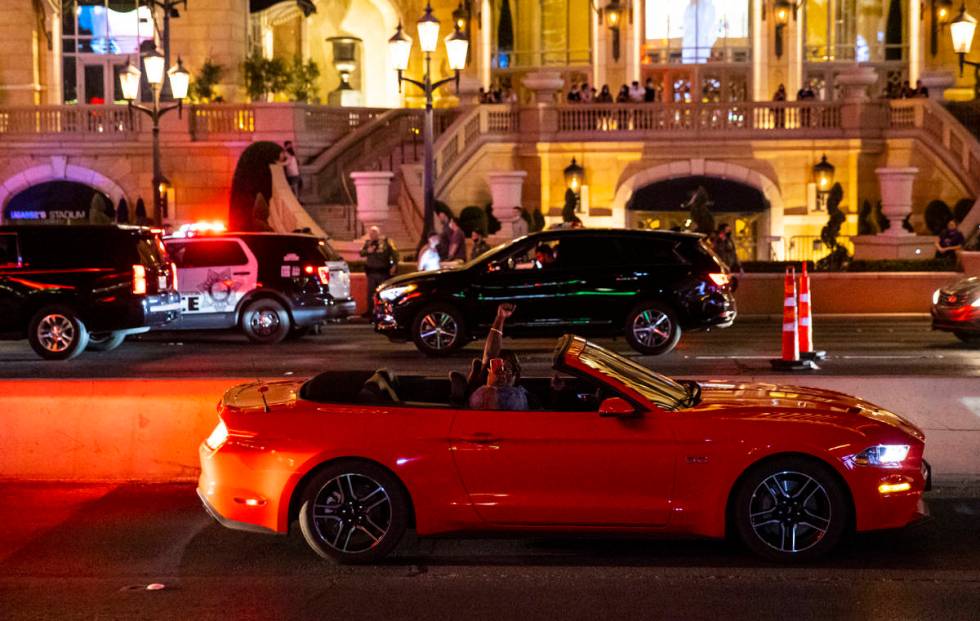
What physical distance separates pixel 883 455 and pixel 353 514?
3205 millimetres

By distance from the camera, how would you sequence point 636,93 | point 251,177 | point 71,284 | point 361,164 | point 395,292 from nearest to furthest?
point 395,292 → point 71,284 → point 251,177 → point 361,164 → point 636,93

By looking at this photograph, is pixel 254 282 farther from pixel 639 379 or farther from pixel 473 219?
pixel 473 219

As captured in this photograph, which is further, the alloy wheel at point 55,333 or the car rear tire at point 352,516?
the alloy wheel at point 55,333

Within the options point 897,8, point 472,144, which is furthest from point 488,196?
point 897,8

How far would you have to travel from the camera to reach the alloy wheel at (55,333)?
19.6m

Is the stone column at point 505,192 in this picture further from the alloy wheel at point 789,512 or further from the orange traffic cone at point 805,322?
the alloy wheel at point 789,512

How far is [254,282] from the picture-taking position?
2200cm

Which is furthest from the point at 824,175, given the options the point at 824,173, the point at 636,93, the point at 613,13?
the point at 613,13

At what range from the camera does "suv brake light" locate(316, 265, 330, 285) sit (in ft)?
72.8

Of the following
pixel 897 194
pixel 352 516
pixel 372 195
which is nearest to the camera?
pixel 352 516

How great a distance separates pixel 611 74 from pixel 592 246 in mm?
26351

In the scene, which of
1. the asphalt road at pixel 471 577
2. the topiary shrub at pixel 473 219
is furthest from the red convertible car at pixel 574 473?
the topiary shrub at pixel 473 219

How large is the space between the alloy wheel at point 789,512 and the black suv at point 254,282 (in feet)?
45.6

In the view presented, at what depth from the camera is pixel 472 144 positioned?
39094 mm
